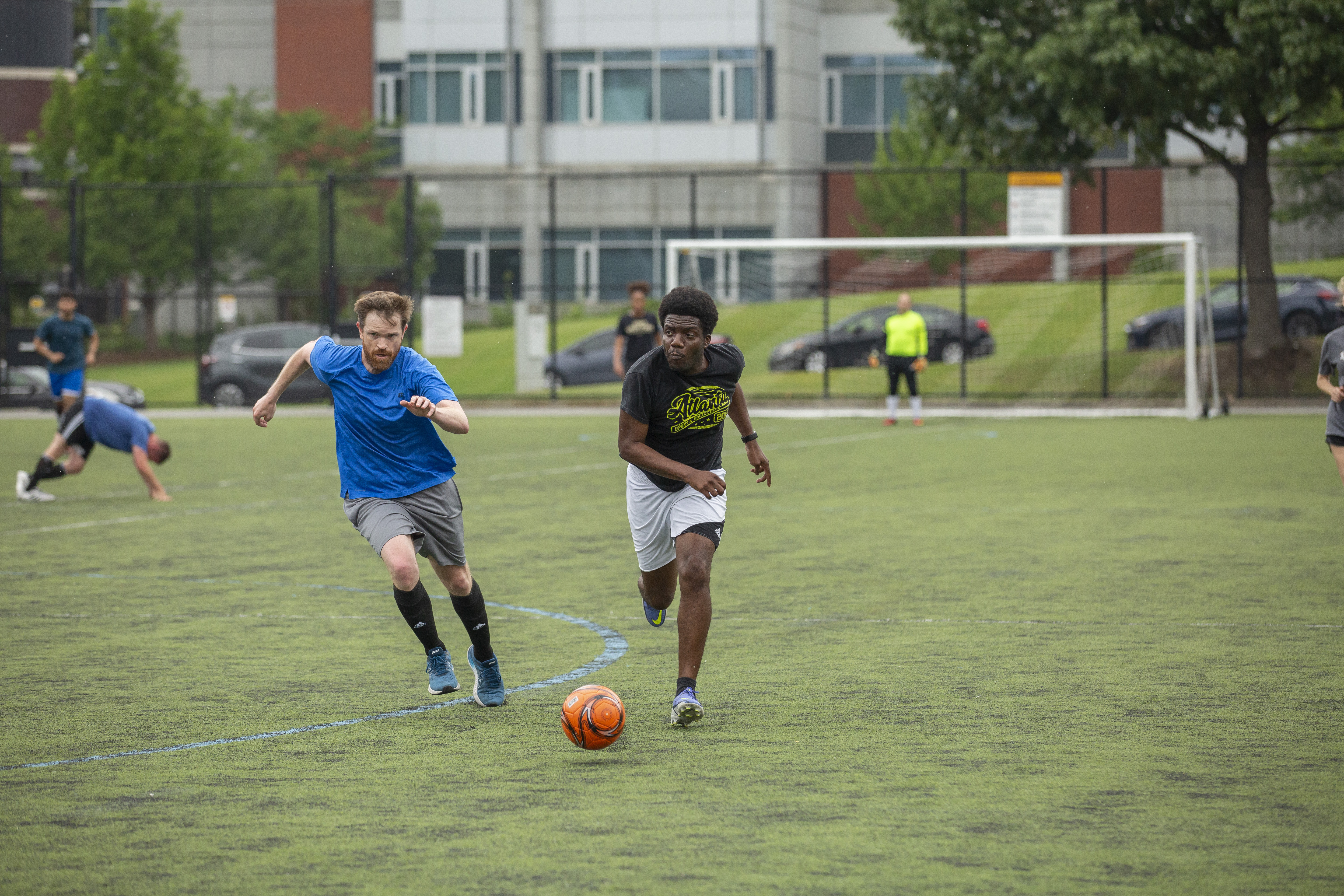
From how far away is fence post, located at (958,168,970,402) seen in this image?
97.1 ft

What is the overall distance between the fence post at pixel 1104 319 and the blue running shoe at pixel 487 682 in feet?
77.8

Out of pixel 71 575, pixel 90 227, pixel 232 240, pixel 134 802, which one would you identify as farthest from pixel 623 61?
pixel 134 802

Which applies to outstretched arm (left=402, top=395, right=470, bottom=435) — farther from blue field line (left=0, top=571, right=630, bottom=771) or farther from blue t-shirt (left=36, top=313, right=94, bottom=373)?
blue t-shirt (left=36, top=313, right=94, bottom=373)

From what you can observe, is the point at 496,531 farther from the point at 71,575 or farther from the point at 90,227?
the point at 90,227

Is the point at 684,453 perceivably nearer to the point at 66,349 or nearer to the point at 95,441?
the point at 95,441

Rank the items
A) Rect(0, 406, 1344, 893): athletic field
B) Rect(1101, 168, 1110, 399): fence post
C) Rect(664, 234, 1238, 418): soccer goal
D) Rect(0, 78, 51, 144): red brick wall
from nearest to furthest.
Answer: Rect(0, 406, 1344, 893): athletic field, Rect(664, 234, 1238, 418): soccer goal, Rect(1101, 168, 1110, 399): fence post, Rect(0, 78, 51, 144): red brick wall

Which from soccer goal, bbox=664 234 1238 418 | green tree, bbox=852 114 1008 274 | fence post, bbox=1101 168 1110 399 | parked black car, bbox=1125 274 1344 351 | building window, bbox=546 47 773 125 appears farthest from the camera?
building window, bbox=546 47 773 125

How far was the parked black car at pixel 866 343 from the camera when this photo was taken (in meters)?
30.3

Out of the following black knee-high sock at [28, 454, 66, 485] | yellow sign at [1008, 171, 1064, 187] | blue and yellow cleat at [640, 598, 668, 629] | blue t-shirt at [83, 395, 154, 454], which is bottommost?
blue and yellow cleat at [640, 598, 668, 629]

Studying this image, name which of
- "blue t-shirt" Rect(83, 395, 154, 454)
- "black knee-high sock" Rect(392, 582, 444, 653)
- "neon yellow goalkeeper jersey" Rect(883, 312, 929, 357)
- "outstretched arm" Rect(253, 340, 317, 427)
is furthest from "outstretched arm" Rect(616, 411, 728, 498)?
"neon yellow goalkeeper jersey" Rect(883, 312, 929, 357)

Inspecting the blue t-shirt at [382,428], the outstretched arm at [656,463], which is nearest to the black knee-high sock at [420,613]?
the blue t-shirt at [382,428]

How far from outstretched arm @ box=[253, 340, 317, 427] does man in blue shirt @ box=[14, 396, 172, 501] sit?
745 centimetres

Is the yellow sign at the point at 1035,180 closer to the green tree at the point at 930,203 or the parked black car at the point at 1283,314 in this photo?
the green tree at the point at 930,203

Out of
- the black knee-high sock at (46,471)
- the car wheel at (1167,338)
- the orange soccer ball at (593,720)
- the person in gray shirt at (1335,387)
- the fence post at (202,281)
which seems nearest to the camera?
the orange soccer ball at (593,720)
